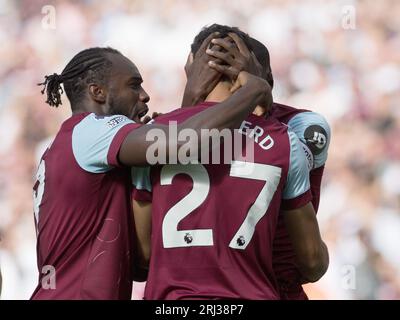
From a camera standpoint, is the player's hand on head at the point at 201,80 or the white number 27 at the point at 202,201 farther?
the player's hand on head at the point at 201,80

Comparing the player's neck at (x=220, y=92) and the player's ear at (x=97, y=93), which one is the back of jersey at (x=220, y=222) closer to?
the player's neck at (x=220, y=92)

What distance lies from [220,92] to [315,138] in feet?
1.78

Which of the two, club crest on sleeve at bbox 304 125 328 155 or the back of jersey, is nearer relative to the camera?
the back of jersey

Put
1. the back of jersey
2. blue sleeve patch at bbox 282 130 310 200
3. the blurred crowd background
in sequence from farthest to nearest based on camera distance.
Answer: the blurred crowd background → blue sleeve patch at bbox 282 130 310 200 → the back of jersey

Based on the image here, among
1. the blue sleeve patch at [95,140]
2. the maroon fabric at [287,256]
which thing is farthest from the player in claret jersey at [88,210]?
the maroon fabric at [287,256]

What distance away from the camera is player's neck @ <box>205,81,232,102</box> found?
2.58 meters

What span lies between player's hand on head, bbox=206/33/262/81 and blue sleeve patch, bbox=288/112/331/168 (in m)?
0.41

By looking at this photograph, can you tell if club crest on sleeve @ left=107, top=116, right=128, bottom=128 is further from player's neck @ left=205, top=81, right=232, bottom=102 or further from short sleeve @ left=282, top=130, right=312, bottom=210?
short sleeve @ left=282, top=130, right=312, bottom=210

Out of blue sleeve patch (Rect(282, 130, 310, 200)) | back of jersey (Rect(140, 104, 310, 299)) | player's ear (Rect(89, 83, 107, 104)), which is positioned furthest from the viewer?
player's ear (Rect(89, 83, 107, 104))

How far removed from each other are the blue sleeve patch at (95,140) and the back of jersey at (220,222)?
192 millimetres

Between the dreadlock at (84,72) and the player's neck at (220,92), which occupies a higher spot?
the dreadlock at (84,72)

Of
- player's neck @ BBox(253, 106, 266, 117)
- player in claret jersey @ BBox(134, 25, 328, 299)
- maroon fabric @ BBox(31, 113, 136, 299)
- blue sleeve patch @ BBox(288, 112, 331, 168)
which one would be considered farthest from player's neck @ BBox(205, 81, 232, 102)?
blue sleeve patch @ BBox(288, 112, 331, 168)

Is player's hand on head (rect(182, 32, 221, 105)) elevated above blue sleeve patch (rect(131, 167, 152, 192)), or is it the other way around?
player's hand on head (rect(182, 32, 221, 105))

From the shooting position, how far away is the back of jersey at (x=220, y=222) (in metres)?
2.38
